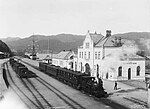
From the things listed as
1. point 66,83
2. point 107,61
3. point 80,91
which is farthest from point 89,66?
point 80,91

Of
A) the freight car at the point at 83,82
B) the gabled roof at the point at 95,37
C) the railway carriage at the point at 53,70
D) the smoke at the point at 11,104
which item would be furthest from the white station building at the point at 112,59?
the smoke at the point at 11,104

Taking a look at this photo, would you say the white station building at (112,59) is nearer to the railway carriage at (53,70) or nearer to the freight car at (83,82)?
the railway carriage at (53,70)

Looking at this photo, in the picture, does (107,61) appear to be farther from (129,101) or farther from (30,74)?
(129,101)

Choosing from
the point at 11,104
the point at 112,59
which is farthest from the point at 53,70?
the point at 11,104

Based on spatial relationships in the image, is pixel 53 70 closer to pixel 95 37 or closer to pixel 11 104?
pixel 95 37

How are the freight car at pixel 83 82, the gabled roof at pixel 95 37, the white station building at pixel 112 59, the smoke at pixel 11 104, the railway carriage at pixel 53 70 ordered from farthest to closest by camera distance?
the gabled roof at pixel 95 37
the railway carriage at pixel 53 70
the white station building at pixel 112 59
the freight car at pixel 83 82
the smoke at pixel 11 104

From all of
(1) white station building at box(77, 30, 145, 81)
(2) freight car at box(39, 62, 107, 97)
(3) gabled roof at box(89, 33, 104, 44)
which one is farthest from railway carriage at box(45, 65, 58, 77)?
(3) gabled roof at box(89, 33, 104, 44)

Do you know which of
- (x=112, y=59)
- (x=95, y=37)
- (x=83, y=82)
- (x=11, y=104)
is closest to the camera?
(x=11, y=104)

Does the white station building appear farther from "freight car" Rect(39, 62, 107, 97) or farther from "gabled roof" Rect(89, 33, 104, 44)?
"freight car" Rect(39, 62, 107, 97)
